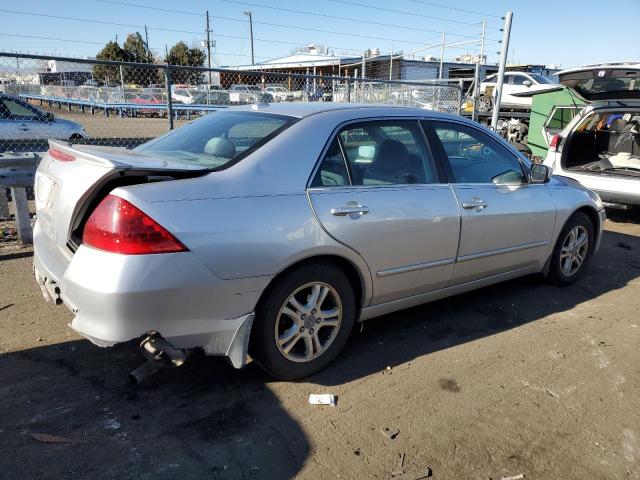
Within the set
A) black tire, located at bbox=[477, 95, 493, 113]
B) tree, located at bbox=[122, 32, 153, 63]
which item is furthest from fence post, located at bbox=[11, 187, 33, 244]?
tree, located at bbox=[122, 32, 153, 63]

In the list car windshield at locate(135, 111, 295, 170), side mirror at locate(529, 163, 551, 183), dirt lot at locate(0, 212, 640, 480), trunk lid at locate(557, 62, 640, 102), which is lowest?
dirt lot at locate(0, 212, 640, 480)

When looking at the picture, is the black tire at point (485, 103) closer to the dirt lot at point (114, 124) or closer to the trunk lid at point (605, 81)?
the dirt lot at point (114, 124)

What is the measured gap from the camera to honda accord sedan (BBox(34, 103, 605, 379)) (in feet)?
8.14

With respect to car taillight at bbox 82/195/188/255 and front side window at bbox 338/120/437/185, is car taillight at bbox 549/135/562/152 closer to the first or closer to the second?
front side window at bbox 338/120/437/185

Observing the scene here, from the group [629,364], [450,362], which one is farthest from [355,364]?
[629,364]

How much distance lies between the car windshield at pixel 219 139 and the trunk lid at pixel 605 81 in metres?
4.74

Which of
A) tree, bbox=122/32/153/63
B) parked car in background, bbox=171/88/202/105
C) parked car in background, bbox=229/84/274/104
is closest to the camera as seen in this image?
parked car in background, bbox=229/84/274/104

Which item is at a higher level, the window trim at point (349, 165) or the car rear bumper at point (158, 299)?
the window trim at point (349, 165)

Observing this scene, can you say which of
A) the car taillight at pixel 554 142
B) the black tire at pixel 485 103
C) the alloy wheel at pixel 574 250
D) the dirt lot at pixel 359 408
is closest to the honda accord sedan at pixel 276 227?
the dirt lot at pixel 359 408

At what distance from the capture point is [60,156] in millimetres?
3057

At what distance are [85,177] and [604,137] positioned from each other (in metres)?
8.63

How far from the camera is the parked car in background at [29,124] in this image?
11.3 metres

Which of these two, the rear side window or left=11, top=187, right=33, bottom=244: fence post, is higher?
the rear side window

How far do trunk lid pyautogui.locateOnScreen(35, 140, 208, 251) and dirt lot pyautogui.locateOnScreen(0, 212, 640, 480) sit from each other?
905mm
